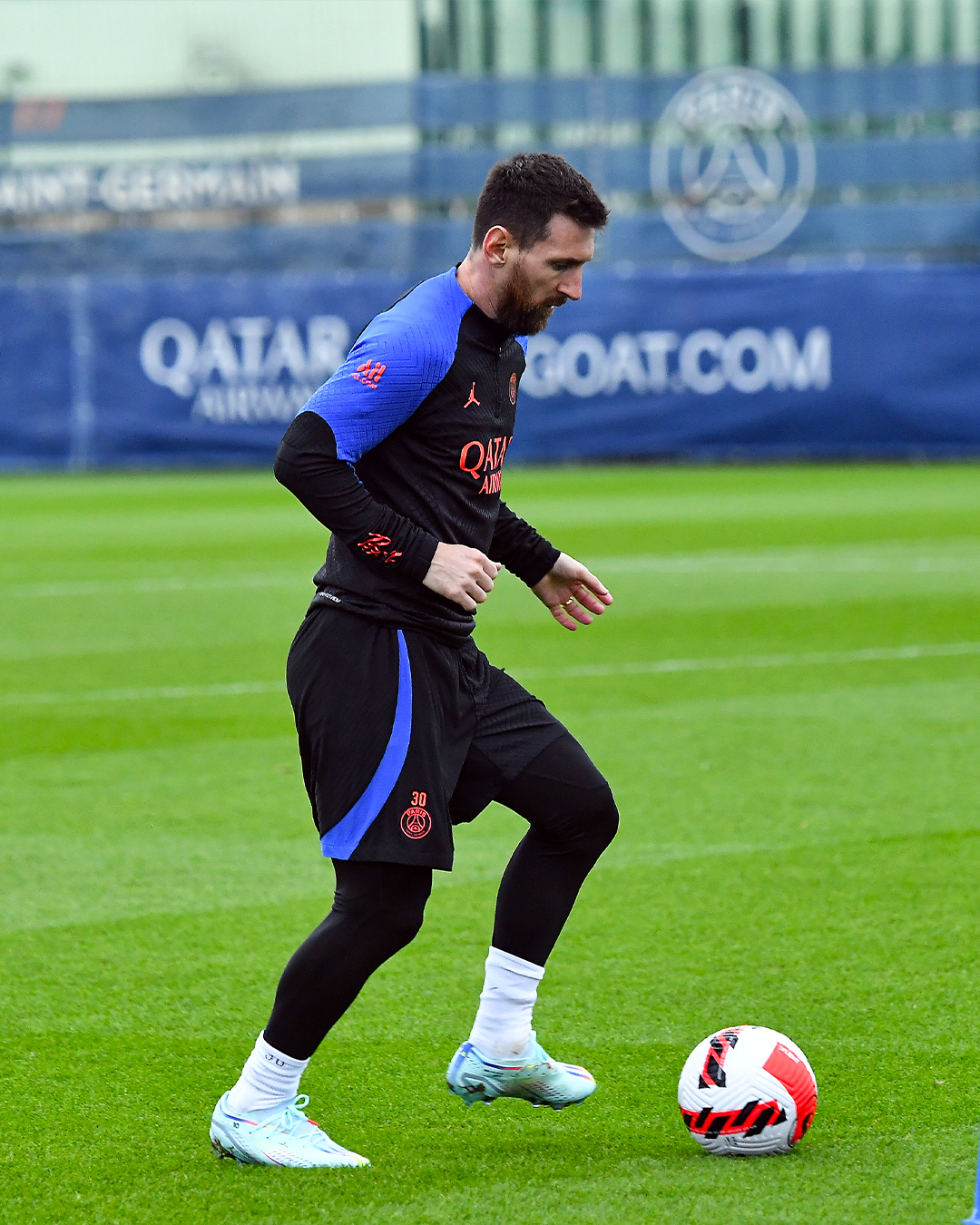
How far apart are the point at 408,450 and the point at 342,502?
0.23m

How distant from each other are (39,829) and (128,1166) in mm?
3045

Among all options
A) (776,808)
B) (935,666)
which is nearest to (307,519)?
(935,666)

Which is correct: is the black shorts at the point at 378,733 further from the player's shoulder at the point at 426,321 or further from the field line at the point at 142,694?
the field line at the point at 142,694

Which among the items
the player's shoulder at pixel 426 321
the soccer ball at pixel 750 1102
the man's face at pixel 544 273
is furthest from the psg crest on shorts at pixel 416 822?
the man's face at pixel 544 273

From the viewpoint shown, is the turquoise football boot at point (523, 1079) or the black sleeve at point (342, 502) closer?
the black sleeve at point (342, 502)

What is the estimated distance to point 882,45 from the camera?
37.6 meters

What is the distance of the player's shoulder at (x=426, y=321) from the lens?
3521 mm

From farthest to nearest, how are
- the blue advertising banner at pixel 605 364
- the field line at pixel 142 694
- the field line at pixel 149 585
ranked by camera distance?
1. the blue advertising banner at pixel 605 364
2. the field line at pixel 149 585
3. the field line at pixel 142 694

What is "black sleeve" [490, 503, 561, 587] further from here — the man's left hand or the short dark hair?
the short dark hair

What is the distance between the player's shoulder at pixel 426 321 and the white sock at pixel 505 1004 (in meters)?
1.33

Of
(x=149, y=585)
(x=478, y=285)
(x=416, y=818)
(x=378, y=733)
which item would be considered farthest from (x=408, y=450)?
(x=149, y=585)

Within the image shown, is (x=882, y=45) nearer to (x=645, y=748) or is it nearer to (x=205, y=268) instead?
(x=205, y=268)

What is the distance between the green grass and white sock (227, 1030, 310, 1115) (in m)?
0.14

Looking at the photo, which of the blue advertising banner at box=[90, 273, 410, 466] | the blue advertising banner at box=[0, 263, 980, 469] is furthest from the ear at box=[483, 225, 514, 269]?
the blue advertising banner at box=[90, 273, 410, 466]
